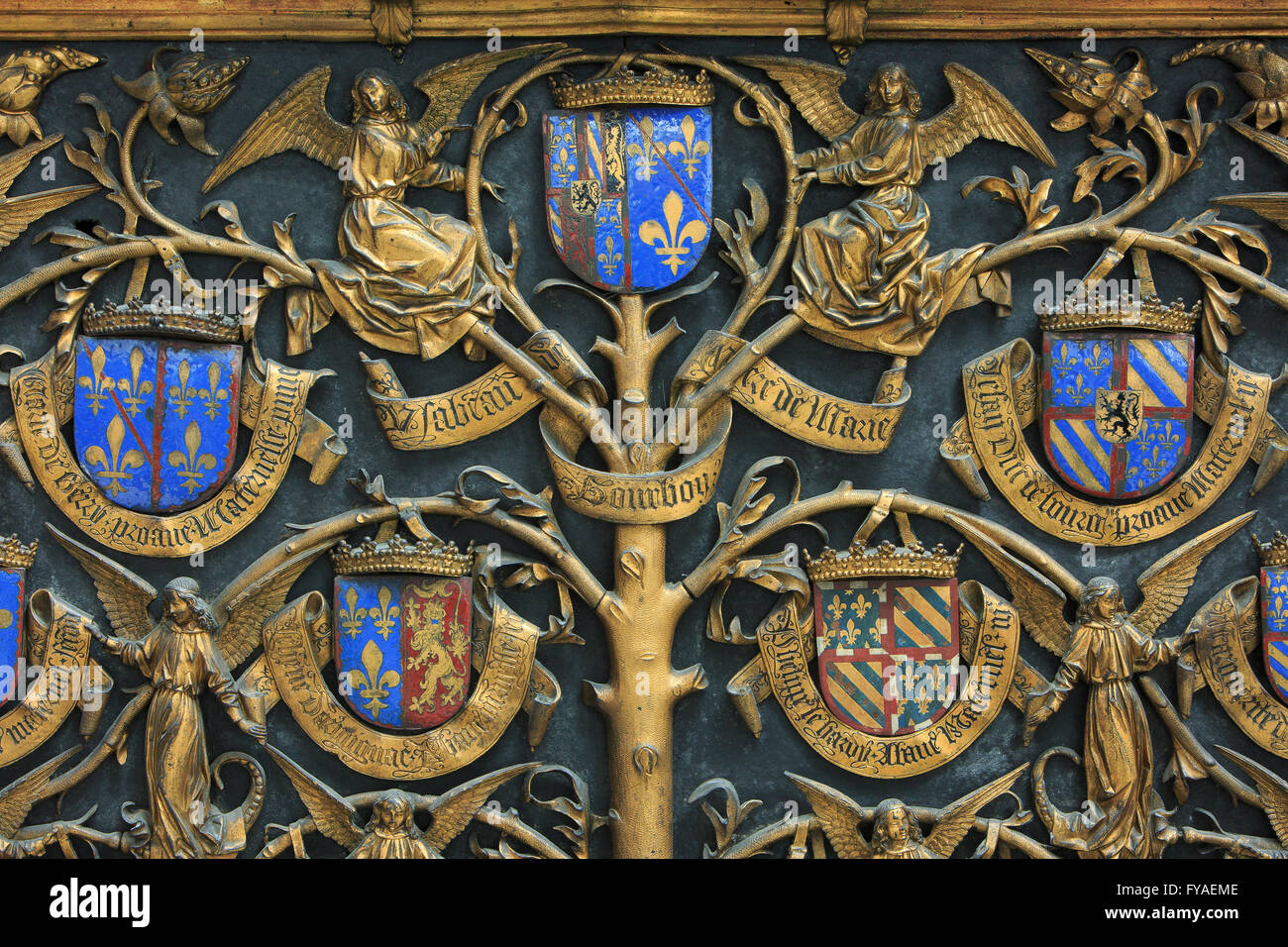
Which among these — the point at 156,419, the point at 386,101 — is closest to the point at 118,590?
the point at 156,419

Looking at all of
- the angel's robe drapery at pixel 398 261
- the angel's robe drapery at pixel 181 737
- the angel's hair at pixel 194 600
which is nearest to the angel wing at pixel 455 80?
the angel's robe drapery at pixel 398 261

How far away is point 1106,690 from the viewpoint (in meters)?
6.30

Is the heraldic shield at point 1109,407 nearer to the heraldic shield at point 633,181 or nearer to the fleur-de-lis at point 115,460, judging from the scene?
the heraldic shield at point 633,181

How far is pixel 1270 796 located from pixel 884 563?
1.91 m

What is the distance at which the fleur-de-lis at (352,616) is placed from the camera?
6.31 m

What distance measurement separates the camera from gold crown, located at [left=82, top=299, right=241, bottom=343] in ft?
20.8

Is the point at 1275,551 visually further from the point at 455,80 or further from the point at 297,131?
the point at 297,131

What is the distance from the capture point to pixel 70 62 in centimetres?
643

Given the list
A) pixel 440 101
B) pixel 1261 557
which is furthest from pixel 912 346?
pixel 440 101

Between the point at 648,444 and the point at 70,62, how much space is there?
294 cm

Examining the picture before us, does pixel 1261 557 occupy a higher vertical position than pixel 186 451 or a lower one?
lower

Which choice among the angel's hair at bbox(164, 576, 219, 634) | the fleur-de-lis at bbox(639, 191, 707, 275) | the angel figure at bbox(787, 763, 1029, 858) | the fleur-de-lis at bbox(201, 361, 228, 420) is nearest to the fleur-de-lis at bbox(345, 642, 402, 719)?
the angel's hair at bbox(164, 576, 219, 634)

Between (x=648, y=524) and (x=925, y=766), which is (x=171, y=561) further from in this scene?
(x=925, y=766)

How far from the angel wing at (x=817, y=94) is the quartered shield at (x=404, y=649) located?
245 centimetres
